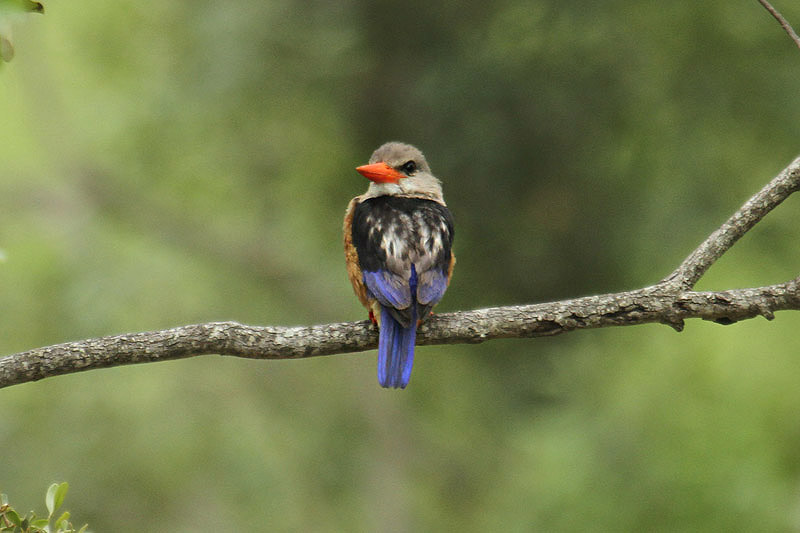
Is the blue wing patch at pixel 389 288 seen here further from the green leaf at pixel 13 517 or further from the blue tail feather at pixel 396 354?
the green leaf at pixel 13 517

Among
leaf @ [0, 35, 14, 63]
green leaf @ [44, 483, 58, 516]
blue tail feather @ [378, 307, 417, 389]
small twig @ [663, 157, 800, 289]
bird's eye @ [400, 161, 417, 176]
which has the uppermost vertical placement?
bird's eye @ [400, 161, 417, 176]

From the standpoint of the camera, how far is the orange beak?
396cm

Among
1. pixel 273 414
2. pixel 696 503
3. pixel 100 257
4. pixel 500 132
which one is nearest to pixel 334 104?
pixel 500 132

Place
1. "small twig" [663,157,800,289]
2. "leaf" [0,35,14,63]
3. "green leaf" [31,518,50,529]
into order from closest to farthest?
"leaf" [0,35,14,63], "green leaf" [31,518,50,529], "small twig" [663,157,800,289]

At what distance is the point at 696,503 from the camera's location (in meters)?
4.51

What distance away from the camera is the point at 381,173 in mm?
4039

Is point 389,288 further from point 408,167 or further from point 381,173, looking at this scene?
point 408,167

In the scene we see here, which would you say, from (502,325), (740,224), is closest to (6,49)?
(502,325)

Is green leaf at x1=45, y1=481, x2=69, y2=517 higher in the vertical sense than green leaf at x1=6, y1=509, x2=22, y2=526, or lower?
higher

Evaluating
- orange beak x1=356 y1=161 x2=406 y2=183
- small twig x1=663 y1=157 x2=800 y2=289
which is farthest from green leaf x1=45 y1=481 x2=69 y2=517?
orange beak x1=356 y1=161 x2=406 y2=183

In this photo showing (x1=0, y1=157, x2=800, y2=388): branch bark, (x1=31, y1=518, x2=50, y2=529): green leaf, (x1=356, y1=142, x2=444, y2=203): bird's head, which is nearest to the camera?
(x1=31, y1=518, x2=50, y2=529): green leaf

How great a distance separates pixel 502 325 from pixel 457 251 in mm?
2615

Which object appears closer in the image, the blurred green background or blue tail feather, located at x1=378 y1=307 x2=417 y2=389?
blue tail feather, located at x1=378 y1=307 x2=417 y2=389

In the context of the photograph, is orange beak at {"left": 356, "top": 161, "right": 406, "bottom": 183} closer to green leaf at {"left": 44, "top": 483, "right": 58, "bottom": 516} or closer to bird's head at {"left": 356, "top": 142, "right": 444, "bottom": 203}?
bird's head at {"left": 356, "top": 142, "right": 444, "bottom": 203}
